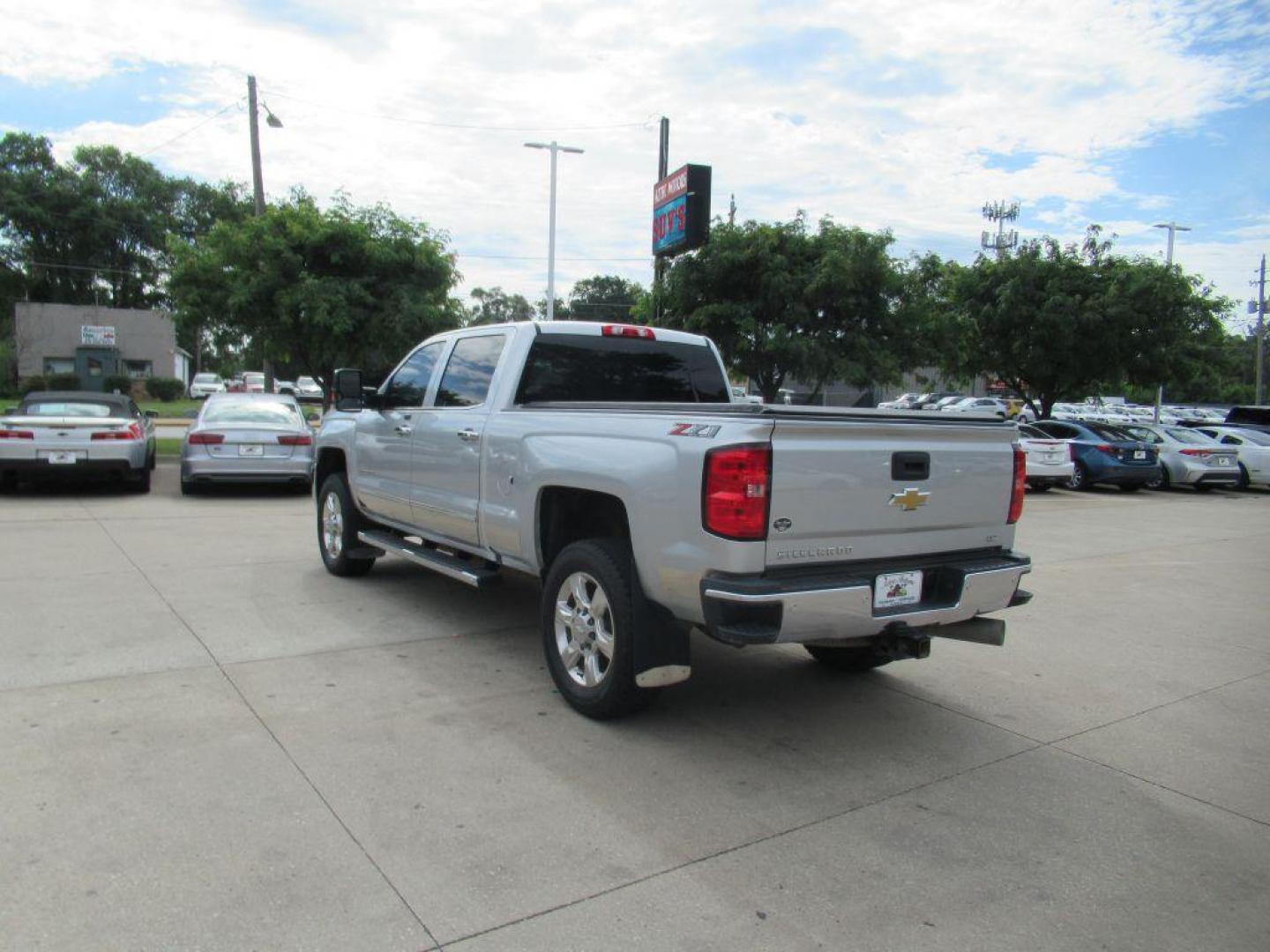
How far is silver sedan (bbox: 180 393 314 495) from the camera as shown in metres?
12.3

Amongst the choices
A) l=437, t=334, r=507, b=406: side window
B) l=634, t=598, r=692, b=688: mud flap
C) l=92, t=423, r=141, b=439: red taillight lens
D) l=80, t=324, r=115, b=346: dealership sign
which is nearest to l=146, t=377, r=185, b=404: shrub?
l=80, t=324, r=115, b=346: dealership sign

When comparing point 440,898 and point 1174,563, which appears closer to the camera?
point 440,898

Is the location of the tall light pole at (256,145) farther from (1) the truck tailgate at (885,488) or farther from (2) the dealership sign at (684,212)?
(1) the truck tailgate at (885,488)

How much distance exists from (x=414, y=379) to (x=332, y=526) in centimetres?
176

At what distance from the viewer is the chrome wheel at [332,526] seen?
7.67m

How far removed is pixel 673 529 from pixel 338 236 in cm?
1488

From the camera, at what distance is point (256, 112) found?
21516mm

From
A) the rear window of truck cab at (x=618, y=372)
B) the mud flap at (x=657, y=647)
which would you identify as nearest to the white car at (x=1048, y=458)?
the rear window of truck cab at (x=618, y=372)

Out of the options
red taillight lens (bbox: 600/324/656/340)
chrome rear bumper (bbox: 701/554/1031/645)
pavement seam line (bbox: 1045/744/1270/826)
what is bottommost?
pavement seam line (bbox: 1045/744/1270/826)

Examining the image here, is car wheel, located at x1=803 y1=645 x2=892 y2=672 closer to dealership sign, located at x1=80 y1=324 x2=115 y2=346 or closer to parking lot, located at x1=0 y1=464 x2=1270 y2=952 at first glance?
parking lot, located at x1=0 y1=464 x2=1270 y2=952

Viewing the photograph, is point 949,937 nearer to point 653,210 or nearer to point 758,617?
point 758,617

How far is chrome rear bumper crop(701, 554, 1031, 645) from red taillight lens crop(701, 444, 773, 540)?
0.71 feet

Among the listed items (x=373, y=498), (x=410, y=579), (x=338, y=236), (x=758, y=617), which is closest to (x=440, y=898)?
(x=758, y=617)

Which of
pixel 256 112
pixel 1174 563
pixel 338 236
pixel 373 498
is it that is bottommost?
pixel 1174 563
